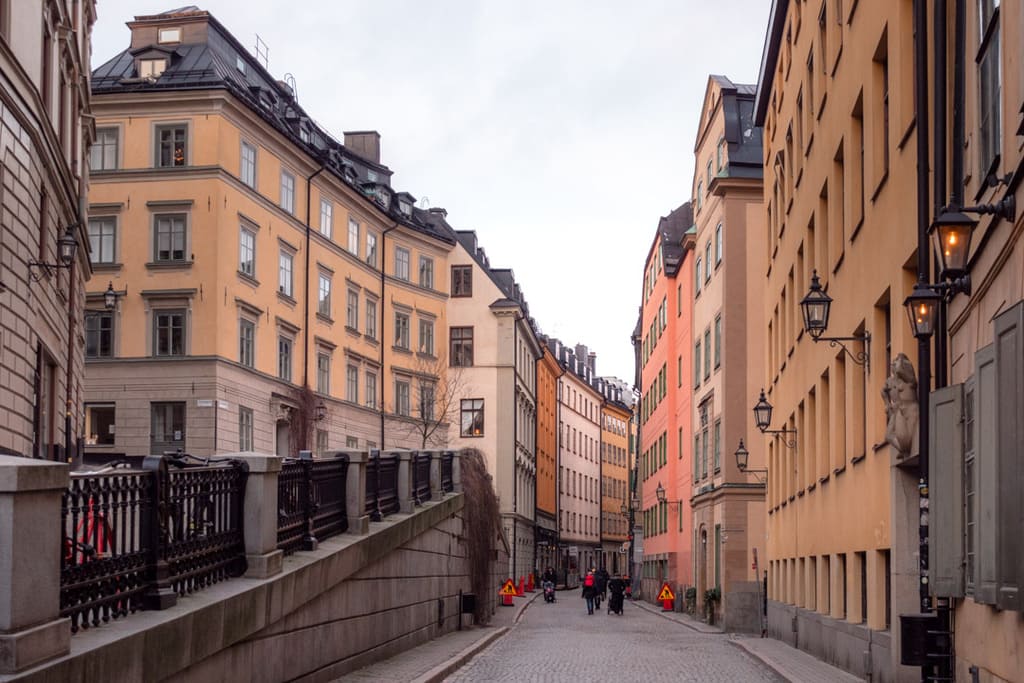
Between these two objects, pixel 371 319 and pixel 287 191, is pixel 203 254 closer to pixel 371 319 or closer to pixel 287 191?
pixel 287 191

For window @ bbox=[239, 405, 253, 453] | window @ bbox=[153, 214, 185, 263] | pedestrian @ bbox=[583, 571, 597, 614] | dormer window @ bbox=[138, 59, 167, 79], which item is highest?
dormer window @ bbox=[138, 59, 167, 79]

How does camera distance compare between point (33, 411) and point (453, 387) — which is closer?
point (33, 411)

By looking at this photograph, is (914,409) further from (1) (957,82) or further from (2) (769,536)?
(2) (769,536)

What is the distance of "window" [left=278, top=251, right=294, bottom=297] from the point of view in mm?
52219

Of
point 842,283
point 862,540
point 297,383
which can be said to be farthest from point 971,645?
point 297,383

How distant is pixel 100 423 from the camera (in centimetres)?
4697

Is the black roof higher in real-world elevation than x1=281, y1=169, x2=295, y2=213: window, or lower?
higher

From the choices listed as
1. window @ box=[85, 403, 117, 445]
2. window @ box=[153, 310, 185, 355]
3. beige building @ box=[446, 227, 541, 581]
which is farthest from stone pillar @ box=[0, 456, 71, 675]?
beige building @ box=[446, 227, 541, 581]

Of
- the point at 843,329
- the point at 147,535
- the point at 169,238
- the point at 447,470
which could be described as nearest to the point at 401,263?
the point at 169,238

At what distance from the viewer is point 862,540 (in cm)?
2059

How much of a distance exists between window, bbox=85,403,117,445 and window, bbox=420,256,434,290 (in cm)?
2498

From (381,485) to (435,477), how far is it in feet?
17.5

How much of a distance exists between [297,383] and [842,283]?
3318cm

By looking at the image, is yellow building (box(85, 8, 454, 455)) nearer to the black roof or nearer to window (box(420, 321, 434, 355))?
the black roof
